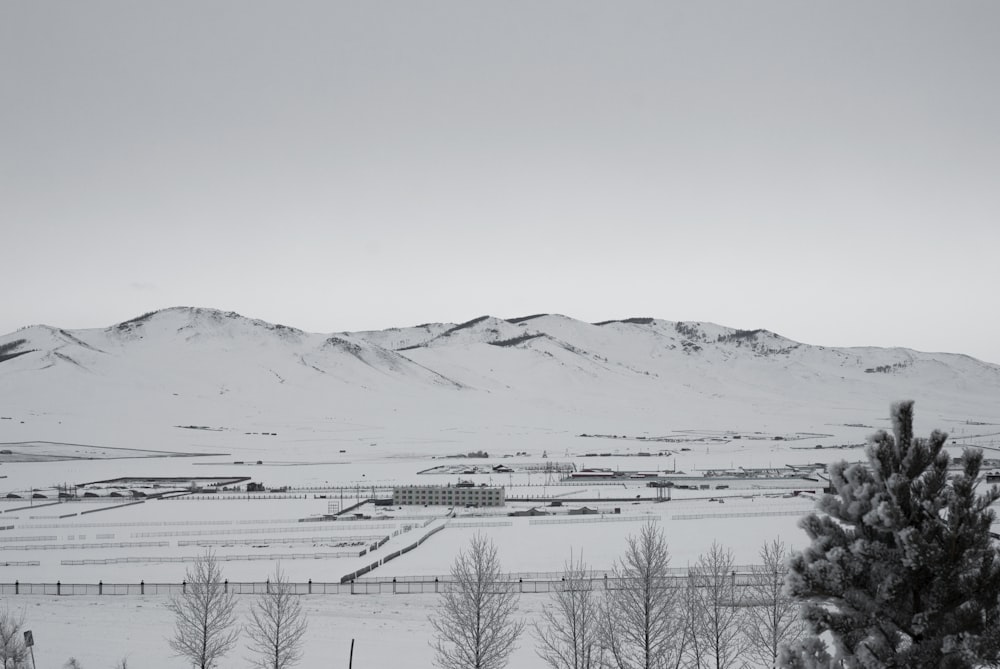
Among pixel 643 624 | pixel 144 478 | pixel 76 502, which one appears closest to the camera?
pixel 643 624

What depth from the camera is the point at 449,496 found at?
59250mm

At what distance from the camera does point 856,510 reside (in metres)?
6.34

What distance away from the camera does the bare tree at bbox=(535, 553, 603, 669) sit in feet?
57.7

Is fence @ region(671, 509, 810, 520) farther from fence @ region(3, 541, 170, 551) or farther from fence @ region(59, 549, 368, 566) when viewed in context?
fence @ region(3, 541, 170, 551)

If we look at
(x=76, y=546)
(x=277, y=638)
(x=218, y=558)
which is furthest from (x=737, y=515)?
(x=76, y=546)

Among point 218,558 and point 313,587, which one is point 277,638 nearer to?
point 313,587

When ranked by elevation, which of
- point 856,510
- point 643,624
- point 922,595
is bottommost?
point 643,624

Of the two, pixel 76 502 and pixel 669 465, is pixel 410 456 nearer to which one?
pixel 669 465

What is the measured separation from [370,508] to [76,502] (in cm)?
2270

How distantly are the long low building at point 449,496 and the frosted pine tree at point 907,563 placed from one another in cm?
5256

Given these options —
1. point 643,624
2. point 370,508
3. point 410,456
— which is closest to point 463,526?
point 370,508

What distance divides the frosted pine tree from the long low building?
52557 millimetres

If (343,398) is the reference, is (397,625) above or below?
below

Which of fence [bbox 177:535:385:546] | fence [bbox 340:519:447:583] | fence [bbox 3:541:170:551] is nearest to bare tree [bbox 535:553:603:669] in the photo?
fence [bbox 340:519:447:583]
